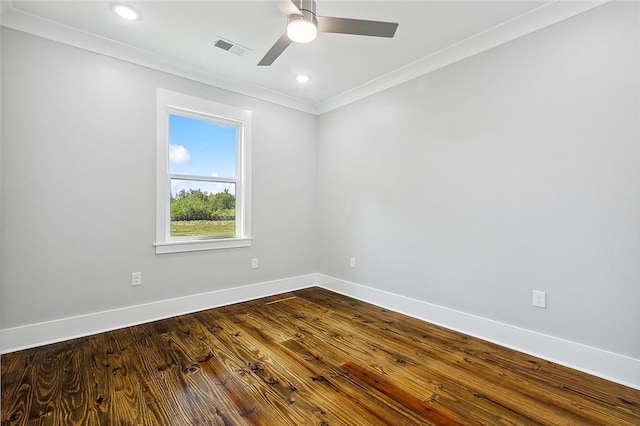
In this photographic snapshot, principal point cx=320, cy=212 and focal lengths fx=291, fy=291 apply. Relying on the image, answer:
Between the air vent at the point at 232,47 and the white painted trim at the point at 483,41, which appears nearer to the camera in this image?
the white painted trim at the point at 483,41

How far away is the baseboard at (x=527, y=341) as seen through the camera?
6.38 feet

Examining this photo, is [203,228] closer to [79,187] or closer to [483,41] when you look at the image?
[79,187]

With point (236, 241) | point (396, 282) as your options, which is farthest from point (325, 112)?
point (396, 282)

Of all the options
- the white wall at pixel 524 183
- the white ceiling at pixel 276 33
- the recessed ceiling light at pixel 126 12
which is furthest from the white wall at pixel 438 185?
the recessed ceiling light at pixel 126 12

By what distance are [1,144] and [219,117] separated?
1.85 meters

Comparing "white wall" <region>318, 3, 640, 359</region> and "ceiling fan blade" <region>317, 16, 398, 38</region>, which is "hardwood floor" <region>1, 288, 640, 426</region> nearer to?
"white wall" <region>318, 3, 640, 359</region>

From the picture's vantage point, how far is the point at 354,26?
1.89 meters

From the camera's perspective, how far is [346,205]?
3953mm

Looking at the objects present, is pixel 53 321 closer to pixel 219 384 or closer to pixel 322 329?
pixel 219 384

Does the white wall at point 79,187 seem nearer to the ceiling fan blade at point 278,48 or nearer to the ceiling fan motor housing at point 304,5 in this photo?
the ceiling fan blade at point 278,48

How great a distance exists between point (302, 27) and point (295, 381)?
2286mm

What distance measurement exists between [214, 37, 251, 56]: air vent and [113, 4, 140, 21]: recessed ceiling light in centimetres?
64

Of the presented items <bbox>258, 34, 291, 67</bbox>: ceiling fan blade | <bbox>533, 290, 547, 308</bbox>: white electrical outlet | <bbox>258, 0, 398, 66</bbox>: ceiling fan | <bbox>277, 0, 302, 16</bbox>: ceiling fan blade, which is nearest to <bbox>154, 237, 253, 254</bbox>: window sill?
<bbox>258, 34, 291, 67</bbox>: ceiling fan blade

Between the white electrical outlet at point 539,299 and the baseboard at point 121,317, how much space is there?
280 cm
